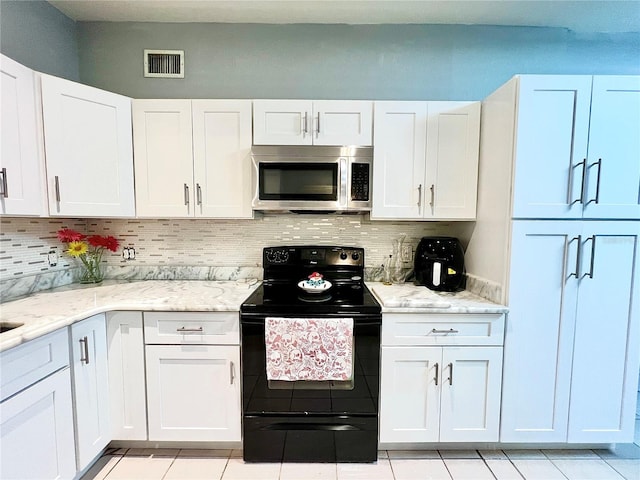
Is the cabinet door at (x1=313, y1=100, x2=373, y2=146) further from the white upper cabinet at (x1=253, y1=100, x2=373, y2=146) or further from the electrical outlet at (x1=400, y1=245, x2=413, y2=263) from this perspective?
the electrical outlet at (x1=400, y1=245, x2=413, y2=263)

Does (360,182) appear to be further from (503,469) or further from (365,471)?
(503,469)

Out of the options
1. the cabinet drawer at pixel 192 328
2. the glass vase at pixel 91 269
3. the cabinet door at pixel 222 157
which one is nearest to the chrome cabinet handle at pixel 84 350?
the cabinet drawer at pixel 192 328

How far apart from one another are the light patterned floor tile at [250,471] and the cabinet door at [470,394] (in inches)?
38.5

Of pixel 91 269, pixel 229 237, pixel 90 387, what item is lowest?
pixel 90 387

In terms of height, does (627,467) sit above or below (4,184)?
below

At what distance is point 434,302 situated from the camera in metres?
1.62

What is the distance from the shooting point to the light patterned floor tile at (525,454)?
1.69 m

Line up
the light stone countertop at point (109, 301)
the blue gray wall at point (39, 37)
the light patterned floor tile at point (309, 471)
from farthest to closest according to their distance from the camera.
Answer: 1. the blue gray wall at point (39, 37)
2. the light patterned floor tile at point (309, 471)
3. the light stone countertop at point (109, 301)

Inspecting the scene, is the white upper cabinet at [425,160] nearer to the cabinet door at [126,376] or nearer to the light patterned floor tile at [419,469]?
the light patterned floor tile at [419,469]

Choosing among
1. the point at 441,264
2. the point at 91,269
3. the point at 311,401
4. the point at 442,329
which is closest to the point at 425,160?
the point at 441,264

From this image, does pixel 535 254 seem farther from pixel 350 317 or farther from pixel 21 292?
pixel 21 292

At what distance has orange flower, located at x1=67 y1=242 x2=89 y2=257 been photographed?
1880mm

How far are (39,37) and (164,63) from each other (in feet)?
2.35

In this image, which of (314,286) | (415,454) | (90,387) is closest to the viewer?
(90,387)
